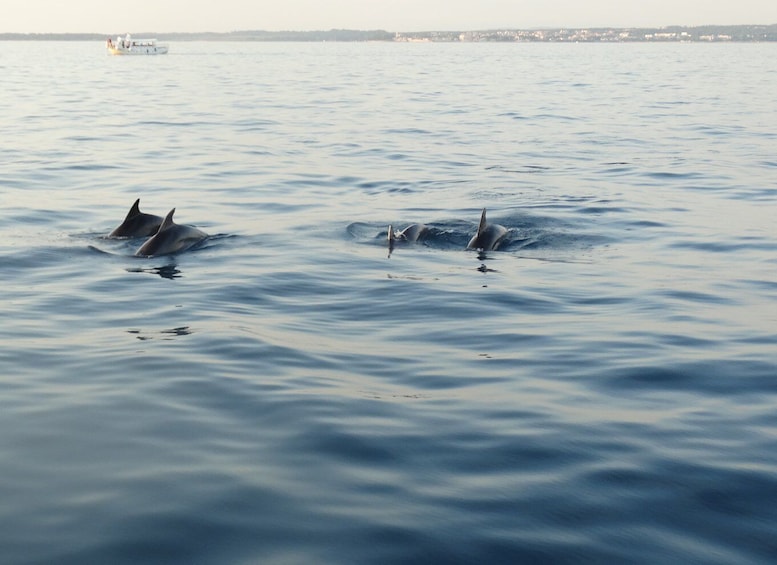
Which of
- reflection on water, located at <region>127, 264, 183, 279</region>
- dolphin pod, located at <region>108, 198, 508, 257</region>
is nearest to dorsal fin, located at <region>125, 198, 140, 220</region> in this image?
dolphin pod, located at <region>108, 198, 508, 257</region>

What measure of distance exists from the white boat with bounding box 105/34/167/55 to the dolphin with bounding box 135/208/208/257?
436 feet

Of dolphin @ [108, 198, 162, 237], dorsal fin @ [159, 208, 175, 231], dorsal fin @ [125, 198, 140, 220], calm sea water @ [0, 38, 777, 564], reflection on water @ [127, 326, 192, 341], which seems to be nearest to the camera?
calm sea water @ [0, 38, 777, 564]

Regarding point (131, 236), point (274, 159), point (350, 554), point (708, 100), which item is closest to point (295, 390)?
point (350, 554)

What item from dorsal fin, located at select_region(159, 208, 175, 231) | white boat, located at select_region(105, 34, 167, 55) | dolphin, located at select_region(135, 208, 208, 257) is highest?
white boat, located at select_region(105, 34, 167, 55)

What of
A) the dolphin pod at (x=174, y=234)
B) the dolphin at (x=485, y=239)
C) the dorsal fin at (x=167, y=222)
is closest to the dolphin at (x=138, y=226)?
the dolphin pod at (x=174, y=234)

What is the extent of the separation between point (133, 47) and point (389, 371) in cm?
14961

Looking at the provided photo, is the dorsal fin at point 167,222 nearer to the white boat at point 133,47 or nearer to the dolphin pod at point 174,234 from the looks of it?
the dolphin pod at point 174,234

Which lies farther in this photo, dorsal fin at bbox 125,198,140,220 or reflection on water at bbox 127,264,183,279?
dorsal fin at bbox 125,198,140,220

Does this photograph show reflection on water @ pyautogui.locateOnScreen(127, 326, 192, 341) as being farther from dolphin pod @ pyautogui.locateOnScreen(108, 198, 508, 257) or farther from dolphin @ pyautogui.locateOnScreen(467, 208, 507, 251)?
dolphin @ pyautogui.locateOnScreen(467, 208, 507, 251)

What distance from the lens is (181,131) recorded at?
37.8 meters

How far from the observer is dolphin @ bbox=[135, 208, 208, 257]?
1578 centimetres

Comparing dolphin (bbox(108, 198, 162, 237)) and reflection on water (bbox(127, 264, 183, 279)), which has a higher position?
dolphin (bbox(108, 198, 162, 237))

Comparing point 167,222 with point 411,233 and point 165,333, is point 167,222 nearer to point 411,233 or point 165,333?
point 411,233

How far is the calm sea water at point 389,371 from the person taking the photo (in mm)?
6371
